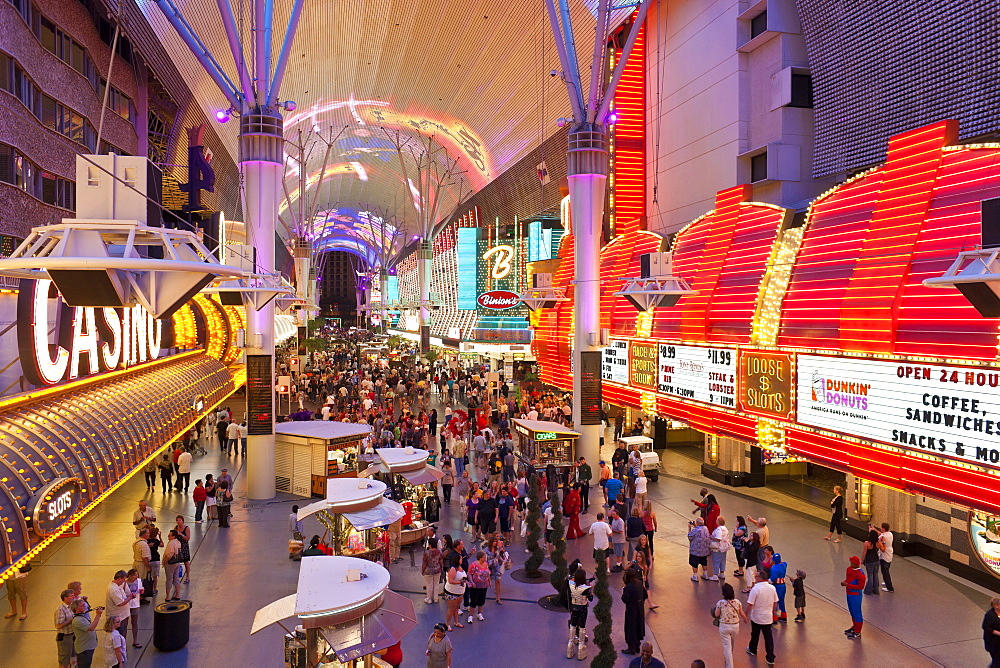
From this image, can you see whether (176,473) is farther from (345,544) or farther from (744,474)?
(744,474)

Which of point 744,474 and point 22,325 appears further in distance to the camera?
point 744,474

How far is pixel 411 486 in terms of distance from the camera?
60.4 feet

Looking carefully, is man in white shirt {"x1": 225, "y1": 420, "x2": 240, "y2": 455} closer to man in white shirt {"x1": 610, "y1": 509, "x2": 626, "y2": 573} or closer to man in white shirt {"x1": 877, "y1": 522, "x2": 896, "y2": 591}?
man in white shirt {"x1": 610, "y1": 509, "x2": 626, "y2": 573}

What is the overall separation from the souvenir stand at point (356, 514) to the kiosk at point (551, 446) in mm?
8182

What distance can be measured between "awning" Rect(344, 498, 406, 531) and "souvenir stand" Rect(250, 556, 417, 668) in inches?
134

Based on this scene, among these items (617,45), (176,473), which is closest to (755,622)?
(176,473)

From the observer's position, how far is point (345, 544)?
542 inches

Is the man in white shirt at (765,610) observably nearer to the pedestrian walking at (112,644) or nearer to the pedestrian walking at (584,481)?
the pedestrian walking at (112,644)

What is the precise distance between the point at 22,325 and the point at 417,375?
3451cm

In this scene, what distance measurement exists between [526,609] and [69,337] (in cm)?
806

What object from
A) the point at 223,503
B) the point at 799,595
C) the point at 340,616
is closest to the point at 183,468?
the point at 223,503

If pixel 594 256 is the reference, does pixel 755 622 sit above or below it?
below

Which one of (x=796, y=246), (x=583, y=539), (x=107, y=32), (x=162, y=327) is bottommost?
(x=583, y=539)

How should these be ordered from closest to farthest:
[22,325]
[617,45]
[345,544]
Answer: [22,325] → [345,544] → [617,45]
